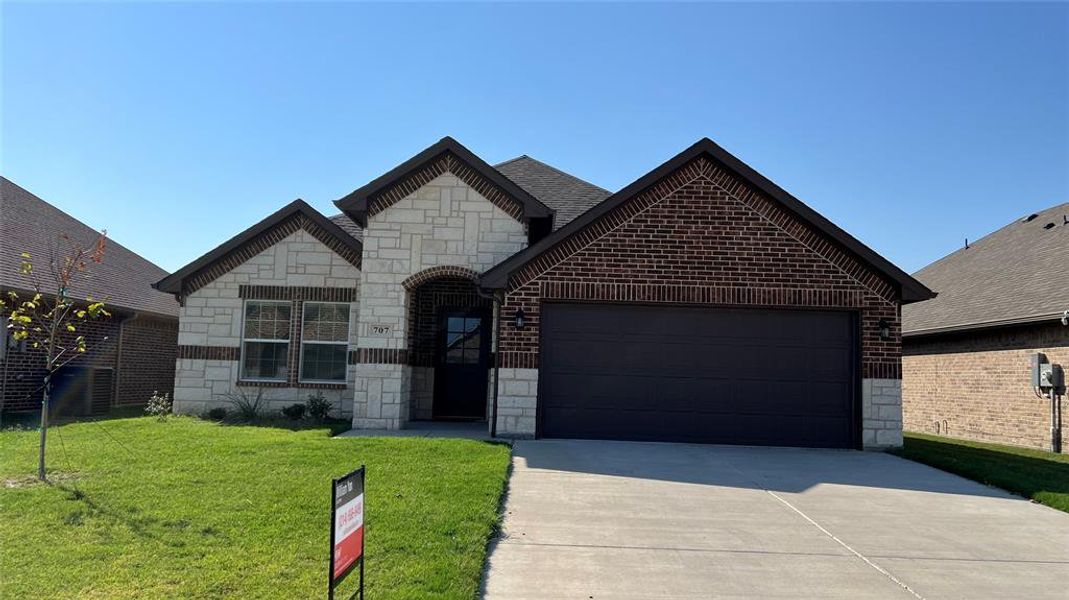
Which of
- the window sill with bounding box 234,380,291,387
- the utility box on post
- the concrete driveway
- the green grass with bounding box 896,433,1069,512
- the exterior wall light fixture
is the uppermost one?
the exterior wall light fixture

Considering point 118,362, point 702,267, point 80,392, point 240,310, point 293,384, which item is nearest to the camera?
point 702,267

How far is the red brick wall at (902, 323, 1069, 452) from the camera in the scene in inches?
596

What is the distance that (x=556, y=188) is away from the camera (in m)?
18.7

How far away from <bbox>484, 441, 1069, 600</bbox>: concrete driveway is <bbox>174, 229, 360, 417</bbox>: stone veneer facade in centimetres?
664

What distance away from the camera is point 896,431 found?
12094mm

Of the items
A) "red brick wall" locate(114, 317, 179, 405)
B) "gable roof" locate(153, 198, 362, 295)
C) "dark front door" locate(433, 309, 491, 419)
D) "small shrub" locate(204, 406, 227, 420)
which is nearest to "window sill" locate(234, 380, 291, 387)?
"small shrub" locate(204, 406, 227, 420)

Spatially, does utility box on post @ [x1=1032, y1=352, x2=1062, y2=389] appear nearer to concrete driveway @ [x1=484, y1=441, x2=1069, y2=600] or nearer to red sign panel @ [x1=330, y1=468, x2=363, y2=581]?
concrete driveway @ [x1=484, y1=441, x2=1069, y2=600]

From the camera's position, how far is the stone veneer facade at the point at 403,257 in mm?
13461

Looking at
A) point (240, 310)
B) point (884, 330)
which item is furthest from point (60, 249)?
point (884, 330)

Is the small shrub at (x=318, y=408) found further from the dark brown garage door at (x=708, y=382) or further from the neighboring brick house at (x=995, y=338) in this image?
the neighboring brick house at (x=995, y=338)

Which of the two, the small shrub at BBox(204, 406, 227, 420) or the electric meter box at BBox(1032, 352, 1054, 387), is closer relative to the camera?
the electric meter box at BBox(1032, 352, 1054, 387)

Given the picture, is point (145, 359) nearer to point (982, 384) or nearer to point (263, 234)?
point (263, 234)

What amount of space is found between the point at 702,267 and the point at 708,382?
6.28 ft

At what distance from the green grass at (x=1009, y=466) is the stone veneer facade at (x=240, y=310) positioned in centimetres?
1066
